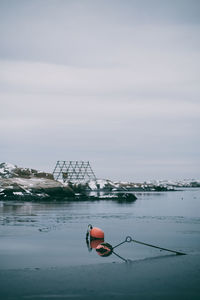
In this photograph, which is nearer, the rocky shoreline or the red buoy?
the red buoy

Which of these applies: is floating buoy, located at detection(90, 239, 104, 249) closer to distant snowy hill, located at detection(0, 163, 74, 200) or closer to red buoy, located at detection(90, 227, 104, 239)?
red buoy, located at detection(90, 227, 104, 239)

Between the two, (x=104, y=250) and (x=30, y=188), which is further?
(x=30, y=188)

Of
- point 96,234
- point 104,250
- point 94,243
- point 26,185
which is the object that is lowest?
point 104,250

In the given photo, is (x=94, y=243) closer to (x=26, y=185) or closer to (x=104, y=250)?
(x=104, y=250)

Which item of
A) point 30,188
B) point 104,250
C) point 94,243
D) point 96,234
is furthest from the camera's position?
point 30,188

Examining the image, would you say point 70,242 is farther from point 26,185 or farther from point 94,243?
point 26,185

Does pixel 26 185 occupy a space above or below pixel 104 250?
above

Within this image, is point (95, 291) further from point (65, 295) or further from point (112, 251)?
point (112, 251)

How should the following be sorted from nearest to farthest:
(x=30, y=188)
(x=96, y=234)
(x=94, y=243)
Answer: (x=94, y=243), (x=96, y=234), (x=30, y=188)

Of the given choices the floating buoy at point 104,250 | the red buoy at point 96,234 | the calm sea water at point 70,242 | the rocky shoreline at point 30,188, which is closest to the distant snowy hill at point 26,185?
the rocky shoreline at point 30,188

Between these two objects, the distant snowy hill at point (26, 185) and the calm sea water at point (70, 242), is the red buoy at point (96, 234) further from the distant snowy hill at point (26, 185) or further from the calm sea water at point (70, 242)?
the distant snowy hill at point (26, 185)

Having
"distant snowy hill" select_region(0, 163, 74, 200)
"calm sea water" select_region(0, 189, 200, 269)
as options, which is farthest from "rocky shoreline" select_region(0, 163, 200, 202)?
Result: "calm sea water" select_region(0, 189, 200, 269)

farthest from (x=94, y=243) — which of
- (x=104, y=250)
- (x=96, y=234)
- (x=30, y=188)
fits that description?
(x=30, y=188)

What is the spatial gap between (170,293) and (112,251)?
8.40m
